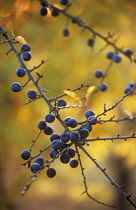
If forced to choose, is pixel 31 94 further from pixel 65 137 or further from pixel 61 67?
pixel 61 67

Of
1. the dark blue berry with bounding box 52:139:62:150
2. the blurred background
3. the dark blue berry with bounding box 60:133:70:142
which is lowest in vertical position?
the dark blue berry with bounding box 52:139:62:150

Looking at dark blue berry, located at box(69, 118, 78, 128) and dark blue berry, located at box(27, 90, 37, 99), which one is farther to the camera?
dark blue berry, located at box(27, 90, 37, 99)

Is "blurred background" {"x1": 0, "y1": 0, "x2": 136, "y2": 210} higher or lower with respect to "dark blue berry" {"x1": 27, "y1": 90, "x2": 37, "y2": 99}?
higher

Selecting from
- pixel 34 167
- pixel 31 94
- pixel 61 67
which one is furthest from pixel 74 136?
pixel 61 67

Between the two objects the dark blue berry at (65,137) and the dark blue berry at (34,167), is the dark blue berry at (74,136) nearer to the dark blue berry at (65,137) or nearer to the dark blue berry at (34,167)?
the dark blue berry at (65,137)

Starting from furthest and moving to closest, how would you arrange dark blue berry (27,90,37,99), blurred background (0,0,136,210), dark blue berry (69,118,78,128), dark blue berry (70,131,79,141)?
1. blurred background (0,0,136,210)
2. dark blue berry (27,90,37,99)
3. dark blue berry (69,118,78,128)
4. dark blue berry (70,131,79,141)

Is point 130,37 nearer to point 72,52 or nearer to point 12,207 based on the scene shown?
point 72,52

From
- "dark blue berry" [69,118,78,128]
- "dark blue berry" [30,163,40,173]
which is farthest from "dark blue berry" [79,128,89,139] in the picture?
"dark blue berry" [30,163,40,173]

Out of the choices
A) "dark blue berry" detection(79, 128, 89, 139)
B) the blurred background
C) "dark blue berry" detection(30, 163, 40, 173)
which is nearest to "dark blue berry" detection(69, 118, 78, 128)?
"dark blue berry" detection(79, 128, 89, 139)

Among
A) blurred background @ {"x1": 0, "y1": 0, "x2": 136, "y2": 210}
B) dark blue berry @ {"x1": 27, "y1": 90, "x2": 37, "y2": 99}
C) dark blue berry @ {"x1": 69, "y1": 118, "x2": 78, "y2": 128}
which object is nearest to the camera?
dark blue berry @ {"x1": 69, "y1": 118, "x2": 78, "y2": 128}

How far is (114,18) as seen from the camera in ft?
10.3

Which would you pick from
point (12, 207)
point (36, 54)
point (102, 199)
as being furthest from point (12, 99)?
point (102, 199)

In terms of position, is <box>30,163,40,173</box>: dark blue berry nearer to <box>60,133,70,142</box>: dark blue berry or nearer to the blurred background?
<box>60,133,70,142</box>: dark blue berry

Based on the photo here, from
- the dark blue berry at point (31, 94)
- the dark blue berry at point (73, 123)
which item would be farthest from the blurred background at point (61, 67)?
the dark blue berry at point (73, 123)
